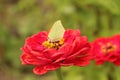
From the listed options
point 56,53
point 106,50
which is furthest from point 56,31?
point 106,50

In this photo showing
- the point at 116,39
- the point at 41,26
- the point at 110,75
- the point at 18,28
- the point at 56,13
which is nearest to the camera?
the point at 116,39

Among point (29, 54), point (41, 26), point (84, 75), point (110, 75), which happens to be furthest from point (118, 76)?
point (41, 26)

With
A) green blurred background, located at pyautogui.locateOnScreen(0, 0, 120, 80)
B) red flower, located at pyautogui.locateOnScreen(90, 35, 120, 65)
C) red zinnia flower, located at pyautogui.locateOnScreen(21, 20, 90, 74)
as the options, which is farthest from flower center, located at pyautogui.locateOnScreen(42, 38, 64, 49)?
green blurred background, located at pyautogui.locateOnScreen(0, 0, 120, 80)

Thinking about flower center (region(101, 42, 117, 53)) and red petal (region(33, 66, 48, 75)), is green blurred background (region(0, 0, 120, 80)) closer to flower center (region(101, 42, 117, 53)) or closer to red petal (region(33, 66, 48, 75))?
flower center (region(101, 42, 117, 53))

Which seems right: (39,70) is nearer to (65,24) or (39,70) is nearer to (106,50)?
(106,50)

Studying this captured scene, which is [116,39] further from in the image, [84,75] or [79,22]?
[79,22]

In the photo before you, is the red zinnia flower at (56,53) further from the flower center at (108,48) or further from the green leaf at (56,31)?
the flower center at (108,48)

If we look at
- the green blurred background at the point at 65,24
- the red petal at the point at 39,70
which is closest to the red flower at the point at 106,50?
the green blurred background at the point at 65,24

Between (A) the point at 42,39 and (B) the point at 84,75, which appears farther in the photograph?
(B) the point at 84,75
